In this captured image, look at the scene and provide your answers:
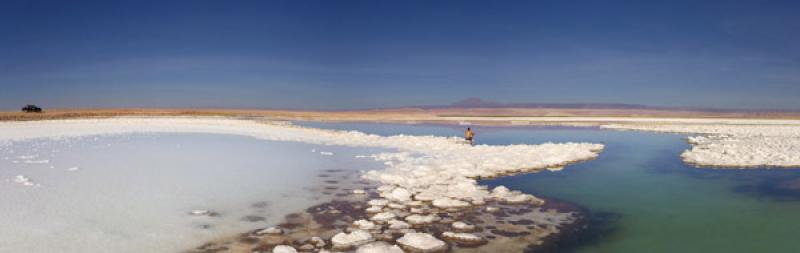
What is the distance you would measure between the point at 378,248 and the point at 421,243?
49 cm

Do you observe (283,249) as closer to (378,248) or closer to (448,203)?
(378,248)

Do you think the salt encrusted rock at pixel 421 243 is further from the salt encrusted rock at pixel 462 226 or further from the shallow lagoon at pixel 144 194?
the shallow lagoon at pixel 144 194

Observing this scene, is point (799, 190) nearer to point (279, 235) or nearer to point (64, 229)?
point (279, 235)

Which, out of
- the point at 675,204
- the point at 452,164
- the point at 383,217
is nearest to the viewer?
the point at 383,217

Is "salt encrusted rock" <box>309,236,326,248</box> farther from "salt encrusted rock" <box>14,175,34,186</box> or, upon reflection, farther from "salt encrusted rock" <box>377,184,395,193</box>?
"salt encrusted rock" <box>14,175,34,186</box>

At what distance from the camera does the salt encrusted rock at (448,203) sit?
7500mm

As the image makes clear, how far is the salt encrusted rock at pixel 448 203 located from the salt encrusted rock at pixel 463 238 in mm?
1487

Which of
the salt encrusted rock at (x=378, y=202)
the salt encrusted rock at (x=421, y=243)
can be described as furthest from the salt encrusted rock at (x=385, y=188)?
the salt encrusted rock at (x=421, y=243)

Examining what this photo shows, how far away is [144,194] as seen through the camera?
7.96 metres

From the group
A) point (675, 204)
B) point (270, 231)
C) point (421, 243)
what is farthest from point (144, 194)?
point (675, 204)

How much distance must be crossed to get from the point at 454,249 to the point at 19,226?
4.78 meters

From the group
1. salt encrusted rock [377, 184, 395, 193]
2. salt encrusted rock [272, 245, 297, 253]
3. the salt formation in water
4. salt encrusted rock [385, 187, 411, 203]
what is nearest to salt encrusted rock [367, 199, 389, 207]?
the salt formation in water

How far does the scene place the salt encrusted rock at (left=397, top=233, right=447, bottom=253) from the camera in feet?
17.9

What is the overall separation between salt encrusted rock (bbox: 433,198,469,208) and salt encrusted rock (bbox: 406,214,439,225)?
67 cm
